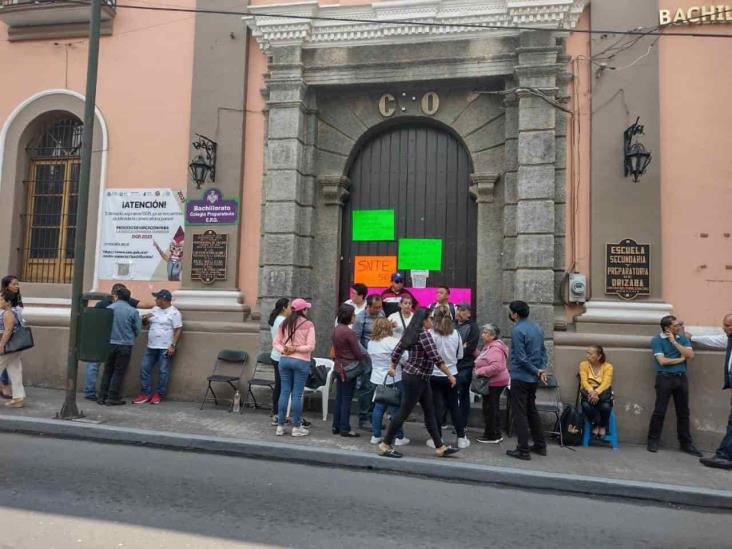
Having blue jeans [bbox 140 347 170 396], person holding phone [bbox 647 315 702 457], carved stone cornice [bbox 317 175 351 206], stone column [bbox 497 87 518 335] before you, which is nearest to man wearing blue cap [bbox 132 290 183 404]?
blue jeans [bbox 140 347 170 396]

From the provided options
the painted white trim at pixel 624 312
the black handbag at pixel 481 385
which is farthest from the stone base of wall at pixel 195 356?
the painted white trim at pixel 624 312

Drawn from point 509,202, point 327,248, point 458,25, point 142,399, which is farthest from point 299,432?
point 458,25

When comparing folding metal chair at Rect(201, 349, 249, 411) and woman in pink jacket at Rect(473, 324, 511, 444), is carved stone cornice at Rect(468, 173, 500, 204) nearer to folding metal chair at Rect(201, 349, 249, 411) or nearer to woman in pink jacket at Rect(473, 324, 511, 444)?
woman in pink jacket at Rect(473, 324, 511, 444)

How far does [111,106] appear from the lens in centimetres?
966

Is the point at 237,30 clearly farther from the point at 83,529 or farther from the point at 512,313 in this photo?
the point at 83,529

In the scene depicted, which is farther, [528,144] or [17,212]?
[17,212]

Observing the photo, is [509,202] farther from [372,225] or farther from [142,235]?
[142,235]

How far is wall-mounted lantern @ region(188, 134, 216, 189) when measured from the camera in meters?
8.90

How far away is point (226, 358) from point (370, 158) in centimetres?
388

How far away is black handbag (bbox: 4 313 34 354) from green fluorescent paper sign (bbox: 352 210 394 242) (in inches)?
192

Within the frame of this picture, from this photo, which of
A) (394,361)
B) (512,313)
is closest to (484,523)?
(394,361)

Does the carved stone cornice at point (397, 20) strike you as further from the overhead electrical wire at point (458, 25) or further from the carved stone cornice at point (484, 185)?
the carved stone cornice at point (484, 185)

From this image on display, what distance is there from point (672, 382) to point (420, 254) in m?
3.82

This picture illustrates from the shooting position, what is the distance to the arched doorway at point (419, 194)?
8766 mm
